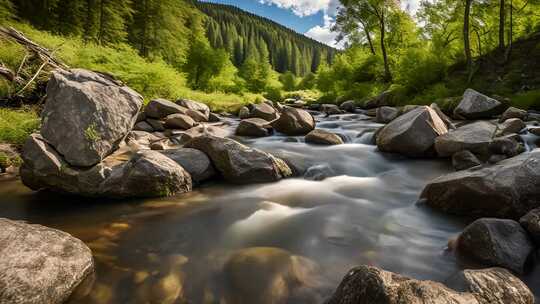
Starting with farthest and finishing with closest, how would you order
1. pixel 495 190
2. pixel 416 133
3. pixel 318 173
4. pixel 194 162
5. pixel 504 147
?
pixel 416 133 → pixel 318 173 → pixel 504 147 → pixel 194 162 → pixel 495 190

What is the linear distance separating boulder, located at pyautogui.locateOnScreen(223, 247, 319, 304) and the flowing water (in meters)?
0.02

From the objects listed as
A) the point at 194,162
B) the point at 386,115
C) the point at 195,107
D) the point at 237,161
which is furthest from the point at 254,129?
the point at 386,115

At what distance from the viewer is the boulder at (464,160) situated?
6262 mm

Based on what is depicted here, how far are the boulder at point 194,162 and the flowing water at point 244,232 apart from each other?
0.83ft

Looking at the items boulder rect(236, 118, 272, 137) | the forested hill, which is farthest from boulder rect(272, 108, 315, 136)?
the forested hill

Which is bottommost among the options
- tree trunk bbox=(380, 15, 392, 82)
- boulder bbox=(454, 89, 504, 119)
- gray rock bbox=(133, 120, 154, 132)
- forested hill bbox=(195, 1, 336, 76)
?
gray rock bbox=(133, 120, 154, 132)

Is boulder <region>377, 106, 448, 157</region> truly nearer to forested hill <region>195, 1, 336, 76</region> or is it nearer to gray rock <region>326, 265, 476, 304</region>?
gray rock <region>326, 265, 476, 304</region>

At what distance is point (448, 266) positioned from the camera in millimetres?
3396

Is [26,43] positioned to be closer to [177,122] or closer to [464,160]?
[177,122]

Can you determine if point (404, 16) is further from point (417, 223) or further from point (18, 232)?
point (18, 232)

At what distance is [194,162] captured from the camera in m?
6.03

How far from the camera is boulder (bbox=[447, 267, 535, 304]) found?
2367mm

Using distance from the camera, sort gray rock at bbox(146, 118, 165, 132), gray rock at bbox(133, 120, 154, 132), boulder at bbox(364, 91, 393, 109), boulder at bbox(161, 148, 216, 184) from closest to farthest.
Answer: boulder at bbox(161, 148, 216, 184)
gray rock at bbox(133, 120, 154, 132)
gray rock at bbox(146, 118, 165, 132)
boulder at bbox(364, 91, 393, 109)

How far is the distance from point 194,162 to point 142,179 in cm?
117
